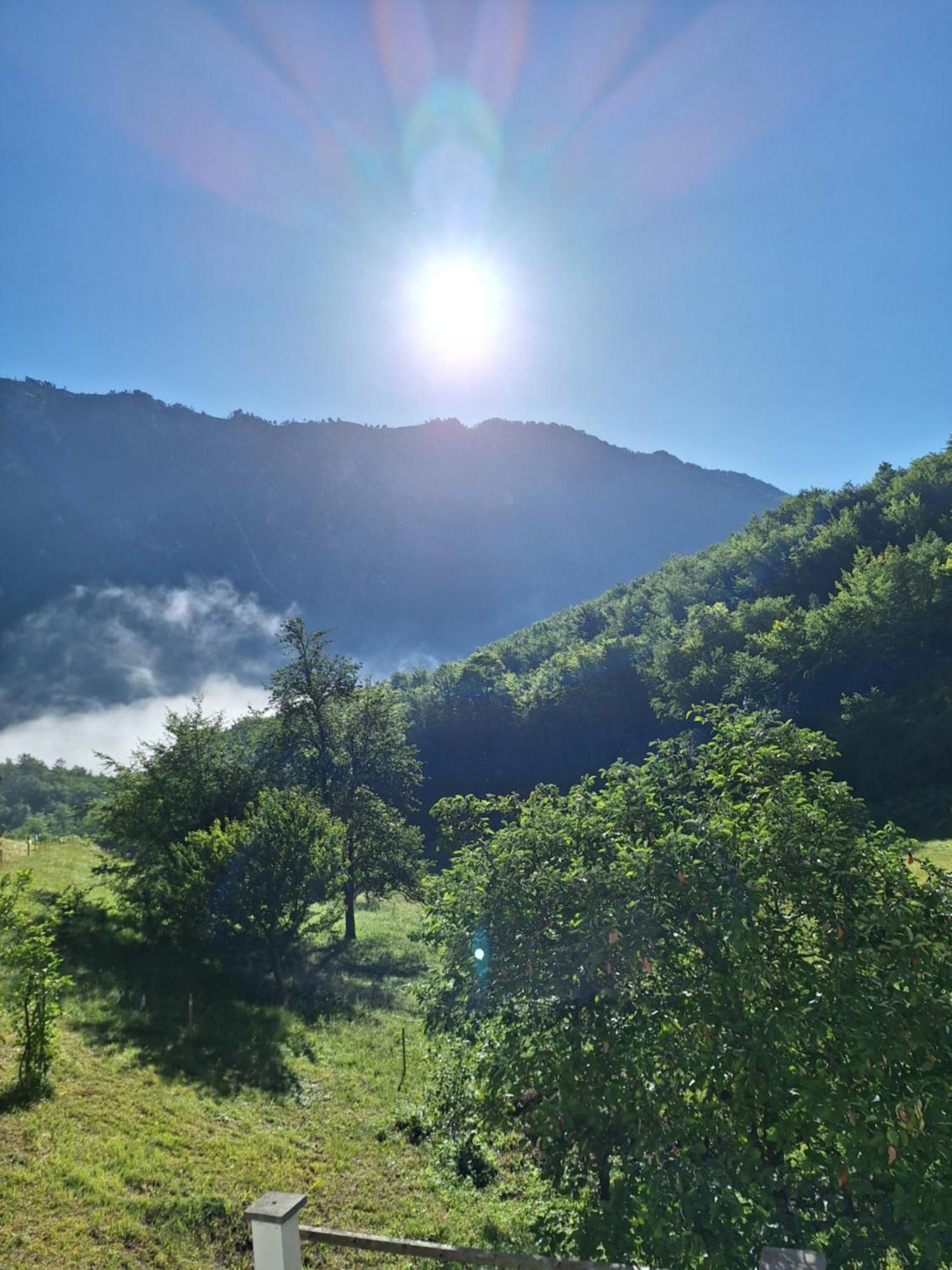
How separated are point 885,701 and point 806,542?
141ft

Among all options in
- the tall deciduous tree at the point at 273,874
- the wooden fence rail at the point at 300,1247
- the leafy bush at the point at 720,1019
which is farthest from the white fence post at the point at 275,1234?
the tall deciduous tree at the point at 273,874

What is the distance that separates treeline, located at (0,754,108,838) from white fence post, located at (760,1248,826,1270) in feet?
487

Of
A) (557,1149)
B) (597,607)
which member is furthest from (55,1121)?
(597,607)

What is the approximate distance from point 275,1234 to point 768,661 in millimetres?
72233

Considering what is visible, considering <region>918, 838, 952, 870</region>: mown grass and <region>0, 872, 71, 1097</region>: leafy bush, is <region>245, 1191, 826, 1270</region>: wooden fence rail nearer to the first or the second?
<region>0, 872, 71, 1097</region>: leafy bush

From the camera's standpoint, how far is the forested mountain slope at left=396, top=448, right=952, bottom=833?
55.2m

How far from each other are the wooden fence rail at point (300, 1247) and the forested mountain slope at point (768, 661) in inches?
1741

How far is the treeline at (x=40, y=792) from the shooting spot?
133625 mm

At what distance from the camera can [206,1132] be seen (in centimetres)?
1234

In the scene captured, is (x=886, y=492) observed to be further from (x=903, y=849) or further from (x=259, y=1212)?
(x=259, y=1212)

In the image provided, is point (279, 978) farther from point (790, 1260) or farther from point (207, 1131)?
point (790, 1260)

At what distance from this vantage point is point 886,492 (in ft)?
293

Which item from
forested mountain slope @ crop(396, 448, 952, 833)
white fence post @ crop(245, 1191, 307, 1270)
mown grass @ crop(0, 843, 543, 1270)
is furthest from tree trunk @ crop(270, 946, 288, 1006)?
forested mountain slope @ crop(396, 448, 952, 833)

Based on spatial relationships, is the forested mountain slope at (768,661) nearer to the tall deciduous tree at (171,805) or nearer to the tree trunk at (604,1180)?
the tall deciduous tree at (171,805)
